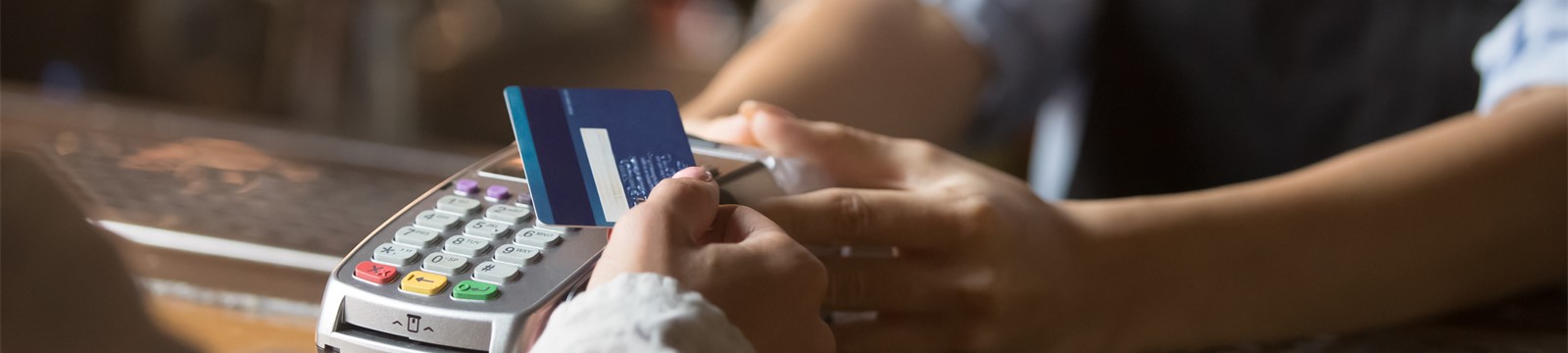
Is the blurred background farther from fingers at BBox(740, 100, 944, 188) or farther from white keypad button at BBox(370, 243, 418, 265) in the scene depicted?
white keypad button at BBox(370, 243, 418, 265)

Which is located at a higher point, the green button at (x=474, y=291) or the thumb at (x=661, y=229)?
the thumb at (x=661, y=229)

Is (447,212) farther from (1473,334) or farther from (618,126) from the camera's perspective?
(1473,334)

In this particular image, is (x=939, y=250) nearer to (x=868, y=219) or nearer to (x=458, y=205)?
(x=868, y=219)

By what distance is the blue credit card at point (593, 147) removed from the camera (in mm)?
245

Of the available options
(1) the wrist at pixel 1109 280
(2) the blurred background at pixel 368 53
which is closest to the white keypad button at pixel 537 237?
(1) the wrist at pixel 1109 280

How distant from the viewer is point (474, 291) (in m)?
0.21

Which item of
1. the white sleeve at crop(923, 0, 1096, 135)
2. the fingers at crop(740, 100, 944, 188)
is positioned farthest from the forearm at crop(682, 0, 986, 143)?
the fingers at crop(740, 100, 944, 188)

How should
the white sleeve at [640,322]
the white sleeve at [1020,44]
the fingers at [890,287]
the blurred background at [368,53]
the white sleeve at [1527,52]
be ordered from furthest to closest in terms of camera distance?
the blurred background at [368,53]
the white sleeve at [1020,44]
the white sleeve at [1527,52]
the fingers at [890,287]
the white sleeve at [640,322]

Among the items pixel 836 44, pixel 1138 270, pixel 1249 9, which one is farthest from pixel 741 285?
pixel 1249 9

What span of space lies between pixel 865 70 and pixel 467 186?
0.31m

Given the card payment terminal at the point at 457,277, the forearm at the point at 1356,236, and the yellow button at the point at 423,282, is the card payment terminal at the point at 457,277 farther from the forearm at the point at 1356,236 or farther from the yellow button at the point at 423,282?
the forearm at the point at 1356,236

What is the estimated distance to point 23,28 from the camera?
1.12 m

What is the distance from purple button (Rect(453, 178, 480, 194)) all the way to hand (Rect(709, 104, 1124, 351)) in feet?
0.27

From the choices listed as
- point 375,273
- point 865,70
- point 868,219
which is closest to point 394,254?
point 375,273
